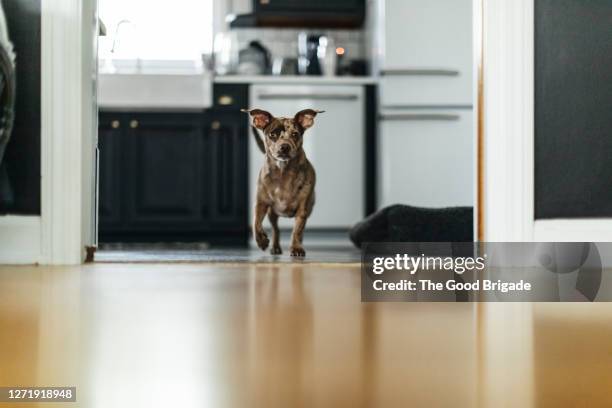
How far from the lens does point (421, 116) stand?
433 centimetres

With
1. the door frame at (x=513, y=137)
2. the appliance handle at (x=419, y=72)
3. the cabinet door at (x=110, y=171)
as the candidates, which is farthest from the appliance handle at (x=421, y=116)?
the door frame at (x=513, y=137)

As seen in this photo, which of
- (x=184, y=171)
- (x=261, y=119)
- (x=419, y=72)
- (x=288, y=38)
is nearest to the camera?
(x=261, y=119)

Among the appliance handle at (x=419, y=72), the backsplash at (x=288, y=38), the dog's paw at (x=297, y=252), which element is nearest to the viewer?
the dog's paw at (x=297, y=252)

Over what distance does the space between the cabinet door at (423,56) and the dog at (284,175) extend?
159cm

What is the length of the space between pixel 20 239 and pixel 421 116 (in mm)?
2691

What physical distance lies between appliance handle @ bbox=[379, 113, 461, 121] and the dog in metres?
1.56

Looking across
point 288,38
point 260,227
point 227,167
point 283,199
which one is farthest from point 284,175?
Answer: point 288,38

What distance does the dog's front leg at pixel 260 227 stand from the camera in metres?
2.76

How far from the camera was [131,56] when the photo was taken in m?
4.85

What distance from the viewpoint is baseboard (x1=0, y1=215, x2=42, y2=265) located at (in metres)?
2.08

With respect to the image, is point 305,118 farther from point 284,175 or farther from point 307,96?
point 307,96

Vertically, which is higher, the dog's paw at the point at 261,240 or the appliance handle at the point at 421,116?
the appliance handle at the point at 421,116

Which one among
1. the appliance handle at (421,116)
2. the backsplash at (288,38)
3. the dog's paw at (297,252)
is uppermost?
the backsplash at (288,38)

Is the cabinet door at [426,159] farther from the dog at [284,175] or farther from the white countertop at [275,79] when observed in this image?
the dog at [284,175]
